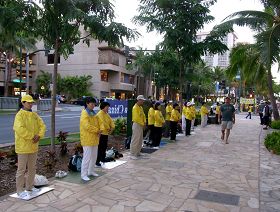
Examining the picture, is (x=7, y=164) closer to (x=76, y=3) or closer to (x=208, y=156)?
(x=76, y=3)

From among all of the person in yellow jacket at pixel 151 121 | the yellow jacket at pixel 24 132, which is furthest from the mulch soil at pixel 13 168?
the person in yellow jacket at pixel 151 121

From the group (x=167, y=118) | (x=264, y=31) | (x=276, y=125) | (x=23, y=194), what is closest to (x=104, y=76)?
(x=276, y=125)

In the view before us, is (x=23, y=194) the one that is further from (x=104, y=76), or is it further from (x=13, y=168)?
(x=104, y=76)

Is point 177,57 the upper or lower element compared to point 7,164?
upper

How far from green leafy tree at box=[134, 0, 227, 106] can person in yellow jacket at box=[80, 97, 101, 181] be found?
32.6 feet

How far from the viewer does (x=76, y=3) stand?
8734 millimetres

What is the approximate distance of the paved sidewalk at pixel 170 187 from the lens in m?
5.91

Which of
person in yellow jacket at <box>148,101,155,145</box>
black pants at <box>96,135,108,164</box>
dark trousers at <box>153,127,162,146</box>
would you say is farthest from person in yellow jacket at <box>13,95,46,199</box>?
dark trousers at <box>153,127,162,146</box>

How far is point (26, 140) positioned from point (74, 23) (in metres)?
4.15

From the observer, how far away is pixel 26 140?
594cm

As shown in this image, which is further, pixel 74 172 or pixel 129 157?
pixel 129 157

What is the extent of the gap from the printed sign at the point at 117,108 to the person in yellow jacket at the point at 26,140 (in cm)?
676

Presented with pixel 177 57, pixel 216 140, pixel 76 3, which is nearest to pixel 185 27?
pixel 177 57

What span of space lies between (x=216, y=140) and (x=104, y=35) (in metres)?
8.29
